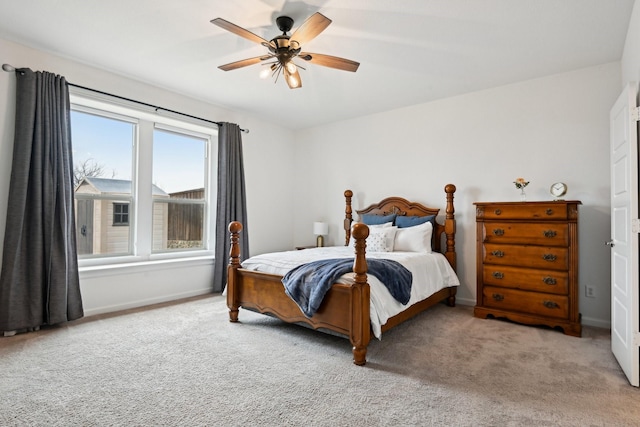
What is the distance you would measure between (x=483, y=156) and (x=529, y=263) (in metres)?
1.41

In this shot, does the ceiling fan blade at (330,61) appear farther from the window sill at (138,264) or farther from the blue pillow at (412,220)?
the window sill at (138,264)

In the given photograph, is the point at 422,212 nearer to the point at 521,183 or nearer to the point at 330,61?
the point at 521,183

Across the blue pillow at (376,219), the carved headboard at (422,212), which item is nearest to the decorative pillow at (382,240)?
the blue pillow at (376,219)

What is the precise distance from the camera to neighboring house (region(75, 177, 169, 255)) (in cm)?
376

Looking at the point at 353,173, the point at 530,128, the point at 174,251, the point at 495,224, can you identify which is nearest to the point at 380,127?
the point at 353,173

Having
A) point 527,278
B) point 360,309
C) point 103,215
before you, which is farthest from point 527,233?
point 103,215

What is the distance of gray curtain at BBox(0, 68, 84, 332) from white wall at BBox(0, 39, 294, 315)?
11 cm

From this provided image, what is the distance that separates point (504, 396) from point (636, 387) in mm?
890

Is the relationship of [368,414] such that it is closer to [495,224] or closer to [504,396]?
[504,396]

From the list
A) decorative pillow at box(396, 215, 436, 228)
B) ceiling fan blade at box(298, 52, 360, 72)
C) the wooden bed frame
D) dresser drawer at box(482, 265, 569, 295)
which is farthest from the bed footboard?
decorative pillow at box(396, 215, 436, 228)

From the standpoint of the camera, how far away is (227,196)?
4.69m

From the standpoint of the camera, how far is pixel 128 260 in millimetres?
4043

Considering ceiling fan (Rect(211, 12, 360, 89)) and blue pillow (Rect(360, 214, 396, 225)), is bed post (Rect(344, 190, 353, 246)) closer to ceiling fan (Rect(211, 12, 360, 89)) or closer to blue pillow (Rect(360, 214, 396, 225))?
blue pillow (Rect(360, 214, 396, 225))

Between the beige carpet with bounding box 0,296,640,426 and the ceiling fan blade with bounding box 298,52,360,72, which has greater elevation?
the ceiling fan blade with bounding box 298,52,360,72
